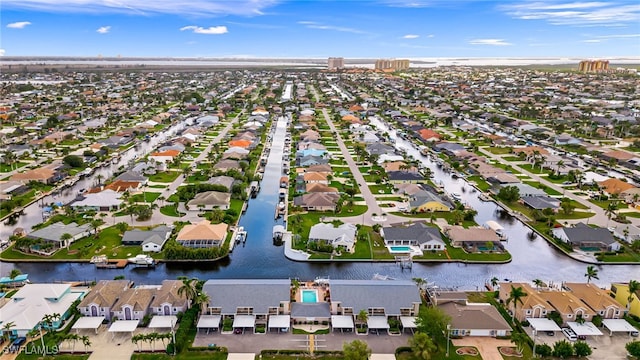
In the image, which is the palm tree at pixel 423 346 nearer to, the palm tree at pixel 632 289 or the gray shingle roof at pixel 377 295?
the gray shingle roof at pixel 377 295

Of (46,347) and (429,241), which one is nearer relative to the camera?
(46,347)

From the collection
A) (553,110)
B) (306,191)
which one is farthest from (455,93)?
(306,191)

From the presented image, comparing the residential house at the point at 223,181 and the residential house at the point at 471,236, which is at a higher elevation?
the residential house at the point at 223,181

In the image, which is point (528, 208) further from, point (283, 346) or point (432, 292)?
point (283, 346)

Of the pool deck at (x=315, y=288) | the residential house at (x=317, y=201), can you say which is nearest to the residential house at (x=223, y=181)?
the residential house at (x=317, y=201)

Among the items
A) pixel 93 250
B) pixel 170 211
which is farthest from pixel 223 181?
pixel 93 250
